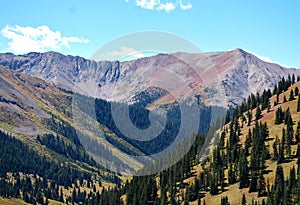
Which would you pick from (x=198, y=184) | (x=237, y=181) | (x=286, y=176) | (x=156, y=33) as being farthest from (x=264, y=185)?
(x=156, y=33)

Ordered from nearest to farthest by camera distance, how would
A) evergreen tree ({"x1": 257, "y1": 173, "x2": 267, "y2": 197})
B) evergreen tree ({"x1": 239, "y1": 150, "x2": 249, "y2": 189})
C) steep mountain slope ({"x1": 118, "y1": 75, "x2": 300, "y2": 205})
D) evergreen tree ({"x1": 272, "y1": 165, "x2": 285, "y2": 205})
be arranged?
evergreen tree ({"x1": 272, "y1": 165, "x2": 285, "y2": 205}) < steep mountain slope ({"x1": 118, "y1": 75, "x2": 300, "y2": 205}) < evergreen tree ({"x1": 257, "y1": 173, "x2": 267, "y2": 197}) < evergreen tree ({"x1": 239, "y1": 150, "x2": 249, "y2": 189})

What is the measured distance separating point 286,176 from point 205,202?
3469 centimetres

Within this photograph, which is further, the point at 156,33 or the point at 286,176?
the point at 286,176

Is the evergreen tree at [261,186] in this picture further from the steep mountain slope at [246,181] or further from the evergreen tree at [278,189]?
the evergreen tree at [278,189]

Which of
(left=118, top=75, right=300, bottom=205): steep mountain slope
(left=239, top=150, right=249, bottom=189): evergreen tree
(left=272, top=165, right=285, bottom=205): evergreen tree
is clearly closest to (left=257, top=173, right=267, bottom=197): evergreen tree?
(left=118, top=75, right=300, bottom=205): steep mountain slope

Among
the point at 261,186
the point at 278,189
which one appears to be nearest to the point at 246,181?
the point at 261,186

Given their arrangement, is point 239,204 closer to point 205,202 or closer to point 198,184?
point 205,202

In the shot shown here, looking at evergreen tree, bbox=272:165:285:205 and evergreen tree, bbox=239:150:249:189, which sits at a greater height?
evergreen tree, bbox=239:150:249:189

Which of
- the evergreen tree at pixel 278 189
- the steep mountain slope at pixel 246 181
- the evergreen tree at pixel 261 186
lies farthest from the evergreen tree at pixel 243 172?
the evergreen tree at pixel 278 189

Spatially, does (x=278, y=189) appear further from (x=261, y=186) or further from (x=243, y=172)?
(x=243, y=172)

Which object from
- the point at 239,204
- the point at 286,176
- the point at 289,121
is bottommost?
the point at 239,204

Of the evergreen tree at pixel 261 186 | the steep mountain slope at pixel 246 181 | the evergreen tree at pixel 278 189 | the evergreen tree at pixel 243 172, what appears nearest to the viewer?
the evergreen tree at pixel 278 189

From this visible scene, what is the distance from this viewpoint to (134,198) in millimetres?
189125

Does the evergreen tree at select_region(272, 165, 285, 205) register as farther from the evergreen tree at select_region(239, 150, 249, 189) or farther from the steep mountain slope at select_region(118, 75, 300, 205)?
the evergreen tree at select_region(239, 150, 249, 189)
